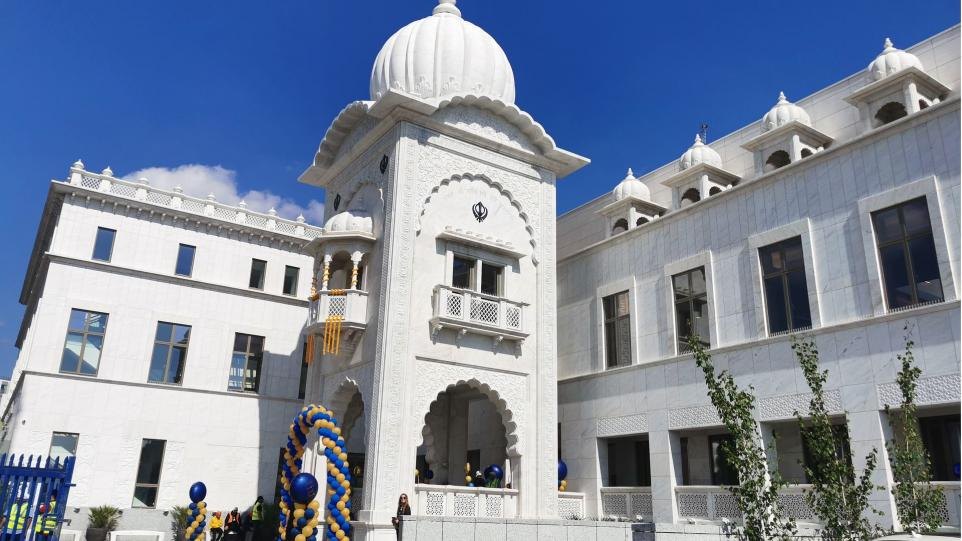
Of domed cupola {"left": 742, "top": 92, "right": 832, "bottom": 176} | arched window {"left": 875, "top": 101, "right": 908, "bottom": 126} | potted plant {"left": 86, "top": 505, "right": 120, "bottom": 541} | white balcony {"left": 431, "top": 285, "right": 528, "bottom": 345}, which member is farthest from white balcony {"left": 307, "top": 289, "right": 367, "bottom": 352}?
arched window {"left": 875, "top": 101, "right": 908, "bottom": 126}

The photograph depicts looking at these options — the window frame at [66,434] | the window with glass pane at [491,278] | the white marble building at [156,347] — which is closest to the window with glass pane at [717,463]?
the window with glass pane at [491,278]

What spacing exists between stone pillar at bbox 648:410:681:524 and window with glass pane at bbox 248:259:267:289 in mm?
16099

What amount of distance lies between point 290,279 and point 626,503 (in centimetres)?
1592

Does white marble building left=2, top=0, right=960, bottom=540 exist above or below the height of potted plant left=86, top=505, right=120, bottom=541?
above

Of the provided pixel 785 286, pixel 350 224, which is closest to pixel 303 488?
pixel 350 224

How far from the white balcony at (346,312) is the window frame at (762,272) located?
33.5ft

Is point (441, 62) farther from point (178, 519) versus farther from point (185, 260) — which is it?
point (178, 519)

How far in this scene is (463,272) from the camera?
20.1 metres

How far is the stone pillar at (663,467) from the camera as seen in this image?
61.4 feet

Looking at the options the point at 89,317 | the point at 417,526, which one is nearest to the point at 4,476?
the point at 417,526

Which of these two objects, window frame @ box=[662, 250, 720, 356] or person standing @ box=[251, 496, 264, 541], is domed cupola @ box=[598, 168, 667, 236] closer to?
window frame @ box=[662, 250, 720, 356]

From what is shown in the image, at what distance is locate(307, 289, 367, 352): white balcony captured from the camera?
18906mm

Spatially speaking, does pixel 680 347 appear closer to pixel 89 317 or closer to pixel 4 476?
pixel 4 476

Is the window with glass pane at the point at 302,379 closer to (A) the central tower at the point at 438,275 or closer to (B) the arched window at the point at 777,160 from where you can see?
(A) the central tower at the point at 438,275
